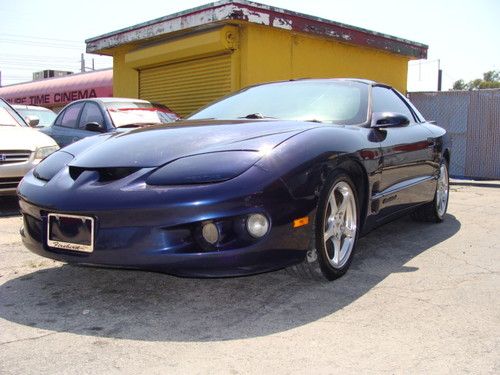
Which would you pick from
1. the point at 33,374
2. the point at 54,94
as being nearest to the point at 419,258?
the point at 33,374

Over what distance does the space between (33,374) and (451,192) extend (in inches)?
304

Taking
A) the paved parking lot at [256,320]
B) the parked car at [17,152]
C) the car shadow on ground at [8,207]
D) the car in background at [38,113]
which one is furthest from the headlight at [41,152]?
the car in background at [38,113]

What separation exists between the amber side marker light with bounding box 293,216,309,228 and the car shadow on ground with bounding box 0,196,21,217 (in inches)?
163

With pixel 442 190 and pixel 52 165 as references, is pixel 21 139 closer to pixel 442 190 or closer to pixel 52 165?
pixel 52 165

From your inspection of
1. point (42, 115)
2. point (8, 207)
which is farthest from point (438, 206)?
point (42, 115)

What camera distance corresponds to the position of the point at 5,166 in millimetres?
5934

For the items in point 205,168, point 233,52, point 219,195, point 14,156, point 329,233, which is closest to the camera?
point 219,195

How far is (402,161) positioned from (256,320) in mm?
2067

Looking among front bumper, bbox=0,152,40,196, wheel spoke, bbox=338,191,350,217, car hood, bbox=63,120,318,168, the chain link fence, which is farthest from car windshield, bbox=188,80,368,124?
the chain link fence

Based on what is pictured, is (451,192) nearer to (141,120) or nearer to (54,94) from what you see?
(141,120)

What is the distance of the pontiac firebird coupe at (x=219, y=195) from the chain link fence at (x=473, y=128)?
28.8 feet

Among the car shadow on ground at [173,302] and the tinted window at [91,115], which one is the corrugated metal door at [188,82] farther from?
the car shadow on ground at [173,302]

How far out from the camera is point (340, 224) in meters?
3.38

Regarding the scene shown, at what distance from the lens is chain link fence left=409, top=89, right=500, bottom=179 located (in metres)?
11.5
